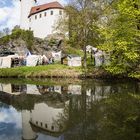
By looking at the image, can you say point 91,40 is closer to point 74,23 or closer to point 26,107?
point 74,23

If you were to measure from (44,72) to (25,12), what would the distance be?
211 feet

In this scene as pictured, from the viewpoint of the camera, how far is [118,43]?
3039 centimetres

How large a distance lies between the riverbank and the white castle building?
149 ft

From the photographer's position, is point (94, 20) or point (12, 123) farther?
point (94, 20)

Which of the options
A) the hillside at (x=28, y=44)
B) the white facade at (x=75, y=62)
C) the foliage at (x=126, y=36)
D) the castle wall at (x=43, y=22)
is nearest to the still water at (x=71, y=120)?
the foliage at (x=126, y=36)

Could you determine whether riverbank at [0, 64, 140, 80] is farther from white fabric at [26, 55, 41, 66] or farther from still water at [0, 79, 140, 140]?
still water at [0, 79, 140, 140]

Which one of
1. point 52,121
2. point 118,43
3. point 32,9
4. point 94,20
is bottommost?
point 52,121

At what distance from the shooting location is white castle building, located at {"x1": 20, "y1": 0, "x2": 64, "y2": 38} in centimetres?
10244

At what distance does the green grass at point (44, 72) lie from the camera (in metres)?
49.3

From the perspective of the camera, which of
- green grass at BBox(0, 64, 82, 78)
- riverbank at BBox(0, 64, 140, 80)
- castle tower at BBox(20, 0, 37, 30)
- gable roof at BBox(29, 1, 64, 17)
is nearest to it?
riverbank at BBox(0, 64, 140, 80)

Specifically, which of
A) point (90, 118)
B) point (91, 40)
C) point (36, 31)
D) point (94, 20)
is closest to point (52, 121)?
point (90, 118)

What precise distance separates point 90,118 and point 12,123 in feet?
10.7

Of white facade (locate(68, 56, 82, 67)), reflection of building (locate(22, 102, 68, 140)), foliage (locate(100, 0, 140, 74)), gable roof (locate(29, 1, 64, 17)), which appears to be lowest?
reflection of building (locate(22, 102, 68, 140))

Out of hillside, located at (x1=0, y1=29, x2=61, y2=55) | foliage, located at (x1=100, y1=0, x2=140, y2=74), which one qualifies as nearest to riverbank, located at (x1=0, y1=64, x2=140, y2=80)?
foliage, located at (x1=100, y1=0, x2=140, y2=74)
